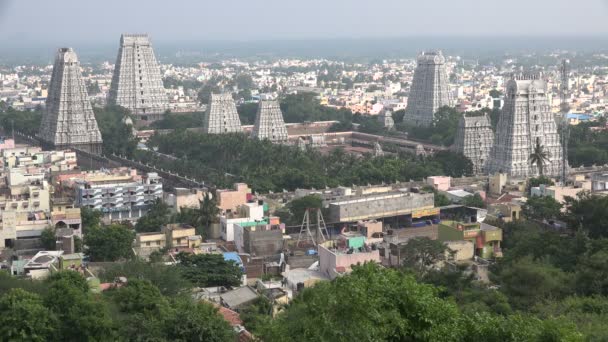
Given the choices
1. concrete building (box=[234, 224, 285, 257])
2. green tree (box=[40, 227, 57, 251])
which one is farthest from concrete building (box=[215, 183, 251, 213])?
green tree (box=[40, 227, 57, 251])

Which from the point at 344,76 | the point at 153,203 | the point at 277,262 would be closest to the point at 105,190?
the point at 153,203

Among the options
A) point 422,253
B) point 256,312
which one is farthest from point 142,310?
point 422,253

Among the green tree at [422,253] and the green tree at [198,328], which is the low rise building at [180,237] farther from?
the green tree at [198,328]

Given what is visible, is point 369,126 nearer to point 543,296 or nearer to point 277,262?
point 277,262

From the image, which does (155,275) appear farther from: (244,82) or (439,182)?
(244,82)

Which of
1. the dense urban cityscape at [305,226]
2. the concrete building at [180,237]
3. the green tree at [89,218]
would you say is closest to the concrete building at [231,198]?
the dense urban cityscape at [305,226]
